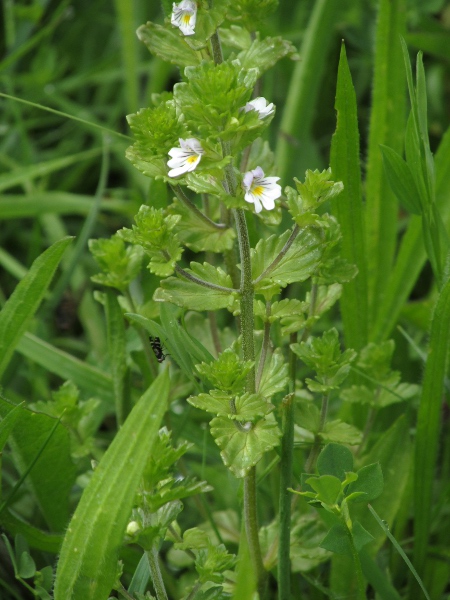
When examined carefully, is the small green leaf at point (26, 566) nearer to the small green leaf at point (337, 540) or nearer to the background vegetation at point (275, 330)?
the background vegetation at point (275, 330)

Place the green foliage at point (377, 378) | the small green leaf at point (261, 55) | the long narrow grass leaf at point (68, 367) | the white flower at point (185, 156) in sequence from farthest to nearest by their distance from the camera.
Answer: the long narrow grass leaf at point (68, 367) < the green foliage at point (377, 378) < the small green leaf at point (261, 55) < the white flower at point (185, 156)

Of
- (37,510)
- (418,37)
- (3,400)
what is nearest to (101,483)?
(3,400)

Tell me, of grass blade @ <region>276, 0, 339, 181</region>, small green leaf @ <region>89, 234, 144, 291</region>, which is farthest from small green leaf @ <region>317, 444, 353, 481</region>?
grass blade @ <region>276, 0, 339, 181</region>

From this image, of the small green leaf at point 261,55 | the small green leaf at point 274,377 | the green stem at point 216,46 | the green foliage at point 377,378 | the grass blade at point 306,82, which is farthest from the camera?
the grass blade at point 306,82

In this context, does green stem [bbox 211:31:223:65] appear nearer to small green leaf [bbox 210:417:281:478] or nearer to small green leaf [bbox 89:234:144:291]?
small green leaf [bbox 89:234:144:291]

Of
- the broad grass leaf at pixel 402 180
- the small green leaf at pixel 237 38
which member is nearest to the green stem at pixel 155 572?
the broad grass leaf at pixel 402 180

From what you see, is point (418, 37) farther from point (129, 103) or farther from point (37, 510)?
point (37, 510)

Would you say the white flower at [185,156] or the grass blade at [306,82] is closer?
the white flower at [185,156]
